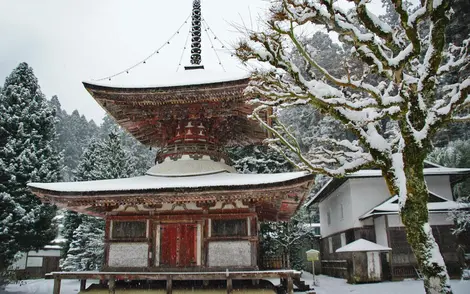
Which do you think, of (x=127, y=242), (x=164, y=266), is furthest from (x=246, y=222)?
(x=127, y=242)

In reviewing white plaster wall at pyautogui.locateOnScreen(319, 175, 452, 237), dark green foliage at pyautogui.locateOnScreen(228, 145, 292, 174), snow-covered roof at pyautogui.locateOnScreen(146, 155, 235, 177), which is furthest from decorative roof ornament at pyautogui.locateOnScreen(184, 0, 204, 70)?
white plaster wall at pyautogui.locateOnScreen(319, 175, 452, 237)

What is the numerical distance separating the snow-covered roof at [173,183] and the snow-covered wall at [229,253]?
228 centimetres

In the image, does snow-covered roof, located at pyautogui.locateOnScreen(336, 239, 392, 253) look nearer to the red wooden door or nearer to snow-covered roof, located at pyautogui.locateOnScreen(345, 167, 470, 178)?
snow-covered roof, located at pyautogui.locateOnScreen(345, 167, 470, 178)

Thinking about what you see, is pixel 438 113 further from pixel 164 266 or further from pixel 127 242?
pixel 127 242

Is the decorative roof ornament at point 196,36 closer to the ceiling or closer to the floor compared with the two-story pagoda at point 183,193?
closer to the ceiling

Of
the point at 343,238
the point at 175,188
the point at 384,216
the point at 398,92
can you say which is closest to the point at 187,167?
the point at 175,188

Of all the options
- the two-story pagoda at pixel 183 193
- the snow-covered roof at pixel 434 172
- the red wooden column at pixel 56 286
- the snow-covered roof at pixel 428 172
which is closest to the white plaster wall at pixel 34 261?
the two-story pagoda at pixel 183 193

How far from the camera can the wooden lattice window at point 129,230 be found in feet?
44.8

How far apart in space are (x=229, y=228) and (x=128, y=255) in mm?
3854

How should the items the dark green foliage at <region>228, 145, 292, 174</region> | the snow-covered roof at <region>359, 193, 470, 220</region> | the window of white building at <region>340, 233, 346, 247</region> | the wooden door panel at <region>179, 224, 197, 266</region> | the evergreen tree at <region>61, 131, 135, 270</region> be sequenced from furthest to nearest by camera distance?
the dark green foliage at <region>228, 145, 292, 174</region>
the evergreen tree at <region>61, 131, 135, 270</region>
the window of white building at <region>340, 233, 346, 247</region>
the snow-covered roof at <region>359, 193, 470, 220</region>
the wooden door panel at <region>179, 224, 197, 266</region>

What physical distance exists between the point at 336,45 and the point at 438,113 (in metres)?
49.4

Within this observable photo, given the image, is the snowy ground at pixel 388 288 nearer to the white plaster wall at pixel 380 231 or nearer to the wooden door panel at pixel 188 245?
the white plaster wall at pixel 380 231

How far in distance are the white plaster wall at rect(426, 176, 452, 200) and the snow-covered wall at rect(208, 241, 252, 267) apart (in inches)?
713

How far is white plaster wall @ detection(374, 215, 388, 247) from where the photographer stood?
942 inches
